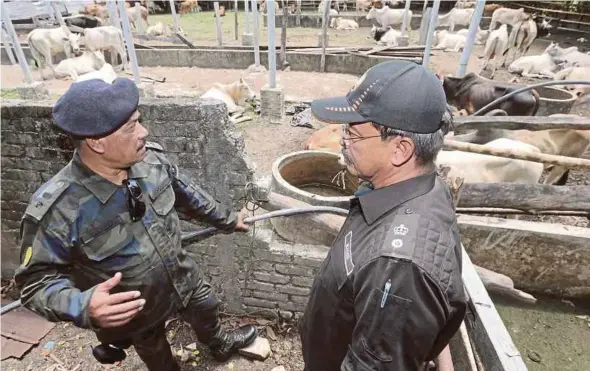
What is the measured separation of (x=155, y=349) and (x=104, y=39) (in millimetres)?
14136

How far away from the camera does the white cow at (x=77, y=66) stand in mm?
12340

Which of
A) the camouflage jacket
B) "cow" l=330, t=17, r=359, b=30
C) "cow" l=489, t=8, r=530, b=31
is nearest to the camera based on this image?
the camouflage jacket

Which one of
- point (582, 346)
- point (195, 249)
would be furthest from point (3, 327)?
point (582, 346)

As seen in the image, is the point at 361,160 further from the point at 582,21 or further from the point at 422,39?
the point at 582,21

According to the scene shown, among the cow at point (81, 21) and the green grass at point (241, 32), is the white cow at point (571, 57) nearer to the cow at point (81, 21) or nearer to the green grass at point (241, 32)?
the green grass at point (241, 32)

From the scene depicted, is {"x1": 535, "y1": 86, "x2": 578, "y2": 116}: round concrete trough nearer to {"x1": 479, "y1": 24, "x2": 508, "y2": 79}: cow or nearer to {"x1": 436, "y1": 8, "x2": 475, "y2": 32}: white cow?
{"x1": 479, "y1": 24, "x2": 508, "y2": 79}: cow

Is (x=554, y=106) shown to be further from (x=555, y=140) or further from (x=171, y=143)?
(x=171, y=143)

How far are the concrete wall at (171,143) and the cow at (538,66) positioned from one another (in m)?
13.6

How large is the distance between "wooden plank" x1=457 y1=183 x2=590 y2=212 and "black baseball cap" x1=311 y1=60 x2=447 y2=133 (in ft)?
8.64

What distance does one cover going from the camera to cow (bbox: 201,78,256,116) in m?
9.05

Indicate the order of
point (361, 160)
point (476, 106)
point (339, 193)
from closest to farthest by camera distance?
point (361, 160), point (339, 193), point (476, 106)

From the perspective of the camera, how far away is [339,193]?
16.3ft

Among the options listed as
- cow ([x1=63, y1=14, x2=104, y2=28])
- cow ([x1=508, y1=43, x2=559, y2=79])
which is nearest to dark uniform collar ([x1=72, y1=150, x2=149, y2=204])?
cow ([x1=508, y1=43, x2=559, y2=79])

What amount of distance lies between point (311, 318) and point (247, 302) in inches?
78.0
